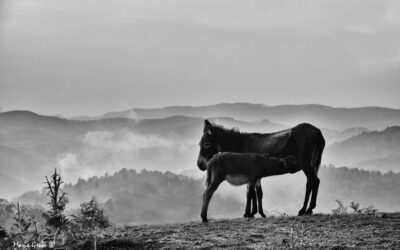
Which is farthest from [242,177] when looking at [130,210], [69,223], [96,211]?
[130,210]

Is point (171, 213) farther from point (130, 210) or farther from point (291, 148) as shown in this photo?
point (291, 148)

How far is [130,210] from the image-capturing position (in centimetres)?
16250

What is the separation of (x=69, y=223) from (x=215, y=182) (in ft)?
15.7

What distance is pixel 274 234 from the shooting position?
1380cm

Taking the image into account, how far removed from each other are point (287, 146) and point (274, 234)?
6.07m

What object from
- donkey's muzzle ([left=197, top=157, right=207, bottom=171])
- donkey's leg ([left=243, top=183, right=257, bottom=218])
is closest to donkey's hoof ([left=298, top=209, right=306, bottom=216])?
donkey's leg ([left=243, top=183, right=257, bottom=218])

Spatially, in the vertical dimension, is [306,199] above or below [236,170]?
below

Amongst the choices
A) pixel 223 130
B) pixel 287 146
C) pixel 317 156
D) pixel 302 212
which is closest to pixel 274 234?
pixel 302 212

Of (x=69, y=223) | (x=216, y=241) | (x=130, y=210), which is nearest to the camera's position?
(x=216, y=241)

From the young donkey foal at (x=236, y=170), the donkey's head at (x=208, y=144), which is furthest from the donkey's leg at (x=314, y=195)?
the donkey's head at (x=208, y=144)

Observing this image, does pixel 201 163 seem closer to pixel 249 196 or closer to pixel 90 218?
pixel 249 196

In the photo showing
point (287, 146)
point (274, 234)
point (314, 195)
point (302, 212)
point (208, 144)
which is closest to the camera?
point (274, 234)

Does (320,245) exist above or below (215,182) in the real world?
below

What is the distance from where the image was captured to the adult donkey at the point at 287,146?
1895 cm
